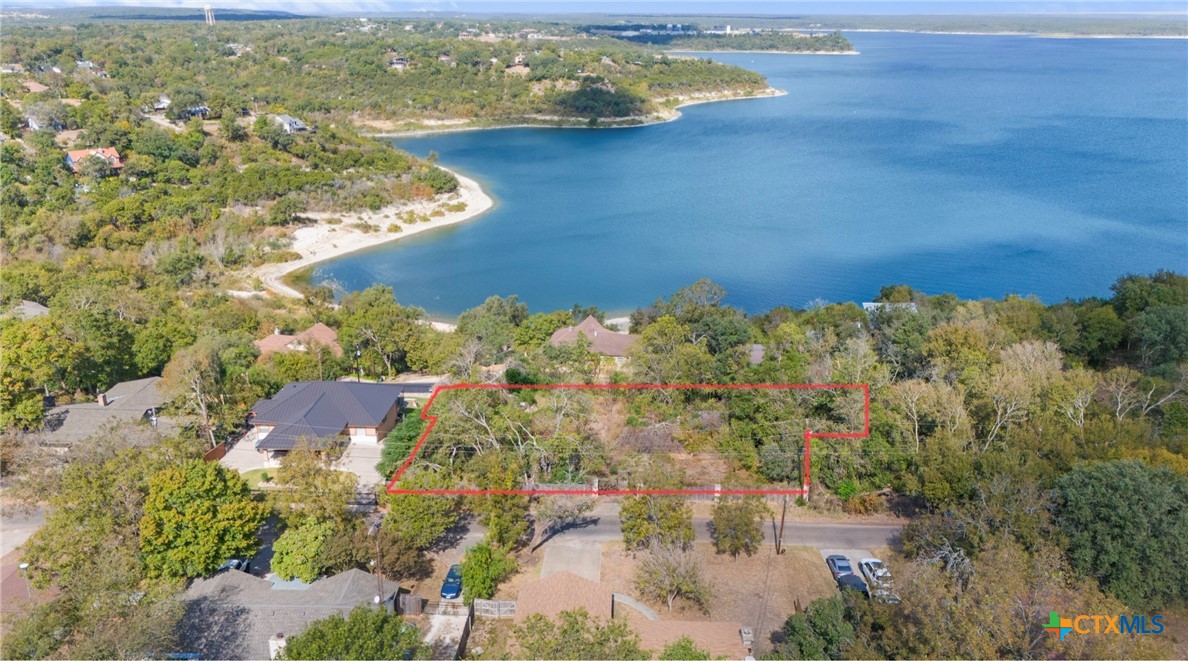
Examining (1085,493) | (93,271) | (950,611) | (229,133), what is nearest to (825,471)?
(1085,493)

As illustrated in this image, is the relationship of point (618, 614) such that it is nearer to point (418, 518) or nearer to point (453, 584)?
point (453, 584)

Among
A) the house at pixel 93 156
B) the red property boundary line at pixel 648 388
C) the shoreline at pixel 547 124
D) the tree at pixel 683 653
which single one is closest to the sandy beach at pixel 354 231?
the house at pixel 93 156

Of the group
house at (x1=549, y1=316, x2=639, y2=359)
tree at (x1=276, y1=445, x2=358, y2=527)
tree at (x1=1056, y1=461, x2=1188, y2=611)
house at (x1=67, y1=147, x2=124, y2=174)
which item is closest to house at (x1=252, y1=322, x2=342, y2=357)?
house at (x1=549, y1=316, x2=639, y2=359)

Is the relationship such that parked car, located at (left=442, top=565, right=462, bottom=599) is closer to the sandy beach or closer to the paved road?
the paved road

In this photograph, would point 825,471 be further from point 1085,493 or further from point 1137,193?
point 1137,193

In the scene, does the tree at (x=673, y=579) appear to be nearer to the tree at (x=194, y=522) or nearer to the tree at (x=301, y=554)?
the tree at (x=301, y=554)

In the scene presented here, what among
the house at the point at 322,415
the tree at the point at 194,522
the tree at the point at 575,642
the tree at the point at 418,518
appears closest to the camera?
the tree at the point at 575,642

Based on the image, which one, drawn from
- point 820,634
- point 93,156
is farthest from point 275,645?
point 93,156
